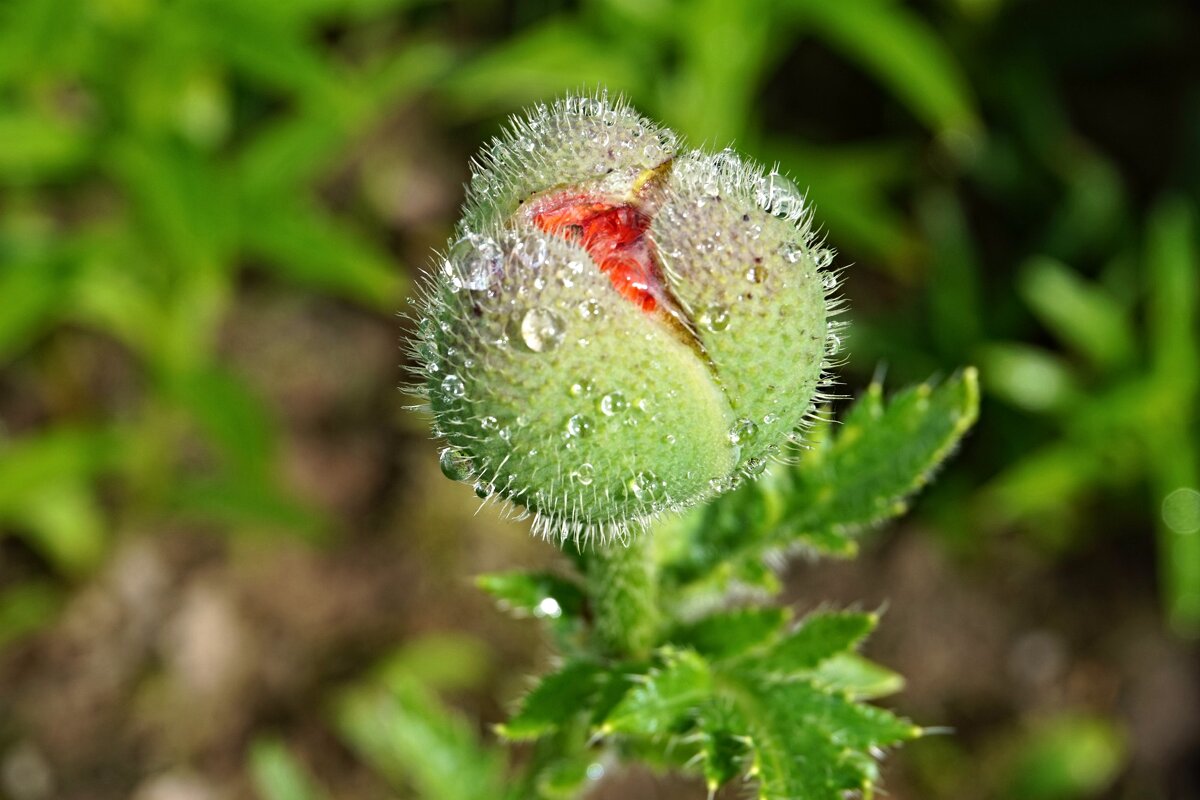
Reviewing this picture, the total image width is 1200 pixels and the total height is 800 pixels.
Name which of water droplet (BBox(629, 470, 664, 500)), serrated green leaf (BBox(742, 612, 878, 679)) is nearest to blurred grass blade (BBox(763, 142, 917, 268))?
serrated green leaf (BBox(742, 612, 878, 679))

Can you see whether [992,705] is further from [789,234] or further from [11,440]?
[11,440]

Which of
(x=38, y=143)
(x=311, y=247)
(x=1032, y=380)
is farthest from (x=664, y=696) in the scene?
(x=1032, y=380)

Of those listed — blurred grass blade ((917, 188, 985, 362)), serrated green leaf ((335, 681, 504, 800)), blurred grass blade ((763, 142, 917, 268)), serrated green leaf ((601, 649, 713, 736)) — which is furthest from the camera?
blurred grass blade ((917, 188, 985, 362))

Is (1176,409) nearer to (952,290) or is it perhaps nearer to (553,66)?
(952,290)

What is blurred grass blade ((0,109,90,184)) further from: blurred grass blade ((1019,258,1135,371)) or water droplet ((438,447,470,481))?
blurred grass blade ((1019,258,1135,371))

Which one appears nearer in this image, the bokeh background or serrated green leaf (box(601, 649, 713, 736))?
serrated green leaf (box(601, 649, 713, 736))

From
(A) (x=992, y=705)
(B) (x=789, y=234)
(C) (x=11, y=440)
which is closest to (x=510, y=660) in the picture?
(A) (x=992, y=705)
